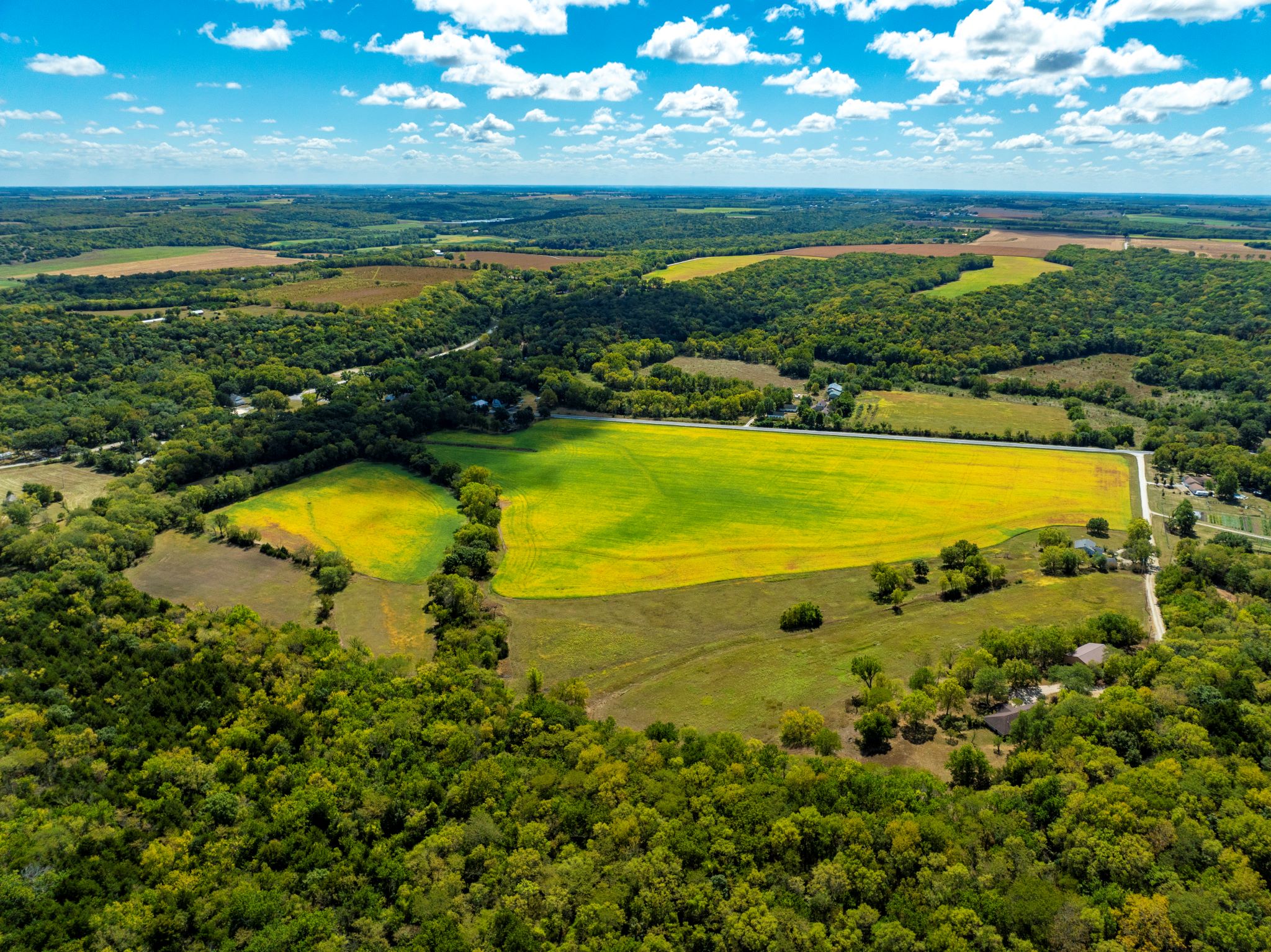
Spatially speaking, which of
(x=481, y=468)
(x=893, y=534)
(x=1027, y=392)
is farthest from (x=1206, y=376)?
(x=481, y=468)

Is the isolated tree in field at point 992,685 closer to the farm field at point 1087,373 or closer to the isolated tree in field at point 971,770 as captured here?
the isolated tree in field at point 971,770

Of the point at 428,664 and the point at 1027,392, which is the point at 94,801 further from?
the point at 1027,392

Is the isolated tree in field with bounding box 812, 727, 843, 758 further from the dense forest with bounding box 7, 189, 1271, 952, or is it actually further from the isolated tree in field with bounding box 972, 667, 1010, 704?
the isolated tree in field with bounding box 972, 667, 1010, 704

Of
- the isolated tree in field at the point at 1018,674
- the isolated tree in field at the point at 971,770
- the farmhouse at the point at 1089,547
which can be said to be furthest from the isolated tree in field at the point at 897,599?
the farmhouse at the point at 1089,547

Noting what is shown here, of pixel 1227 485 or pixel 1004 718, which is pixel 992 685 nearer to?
pixel 1004 718

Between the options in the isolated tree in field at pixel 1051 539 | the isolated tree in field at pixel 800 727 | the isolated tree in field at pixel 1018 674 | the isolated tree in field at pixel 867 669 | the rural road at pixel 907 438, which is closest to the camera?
the isolated tree in field at pixel 800 727

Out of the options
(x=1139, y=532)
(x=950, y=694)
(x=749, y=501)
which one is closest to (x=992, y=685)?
(x=950, y=694)
